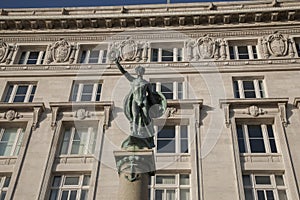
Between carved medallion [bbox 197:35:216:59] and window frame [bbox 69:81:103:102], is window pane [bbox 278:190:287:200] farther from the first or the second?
A: window frame [bbox 69:81:103:102]

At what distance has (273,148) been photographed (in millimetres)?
20688

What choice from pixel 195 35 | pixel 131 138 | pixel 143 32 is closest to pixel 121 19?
pixel 143 32

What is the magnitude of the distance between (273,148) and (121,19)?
14144mm

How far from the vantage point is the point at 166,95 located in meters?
24.1

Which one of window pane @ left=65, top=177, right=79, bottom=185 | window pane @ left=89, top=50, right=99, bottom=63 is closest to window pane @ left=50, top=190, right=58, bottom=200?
window pane @ left=65, top=177, right=79, bottom=185

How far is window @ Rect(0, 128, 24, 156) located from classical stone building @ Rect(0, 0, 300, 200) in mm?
66

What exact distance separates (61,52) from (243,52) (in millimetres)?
12822

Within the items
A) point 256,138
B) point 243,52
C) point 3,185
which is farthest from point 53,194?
point 243,52

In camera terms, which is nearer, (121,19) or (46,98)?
(46,98)

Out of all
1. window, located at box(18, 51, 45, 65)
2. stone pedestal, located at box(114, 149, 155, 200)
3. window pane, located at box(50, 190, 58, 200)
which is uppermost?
window, located at box(18, 51, 45, 65)

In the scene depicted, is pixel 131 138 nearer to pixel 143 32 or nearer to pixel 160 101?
pixel 160 101

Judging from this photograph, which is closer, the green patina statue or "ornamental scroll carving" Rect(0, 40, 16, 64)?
the green patina statue

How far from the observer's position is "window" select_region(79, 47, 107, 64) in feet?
87.1

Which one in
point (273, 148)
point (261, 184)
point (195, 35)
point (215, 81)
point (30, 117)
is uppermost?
point (195, 35)
